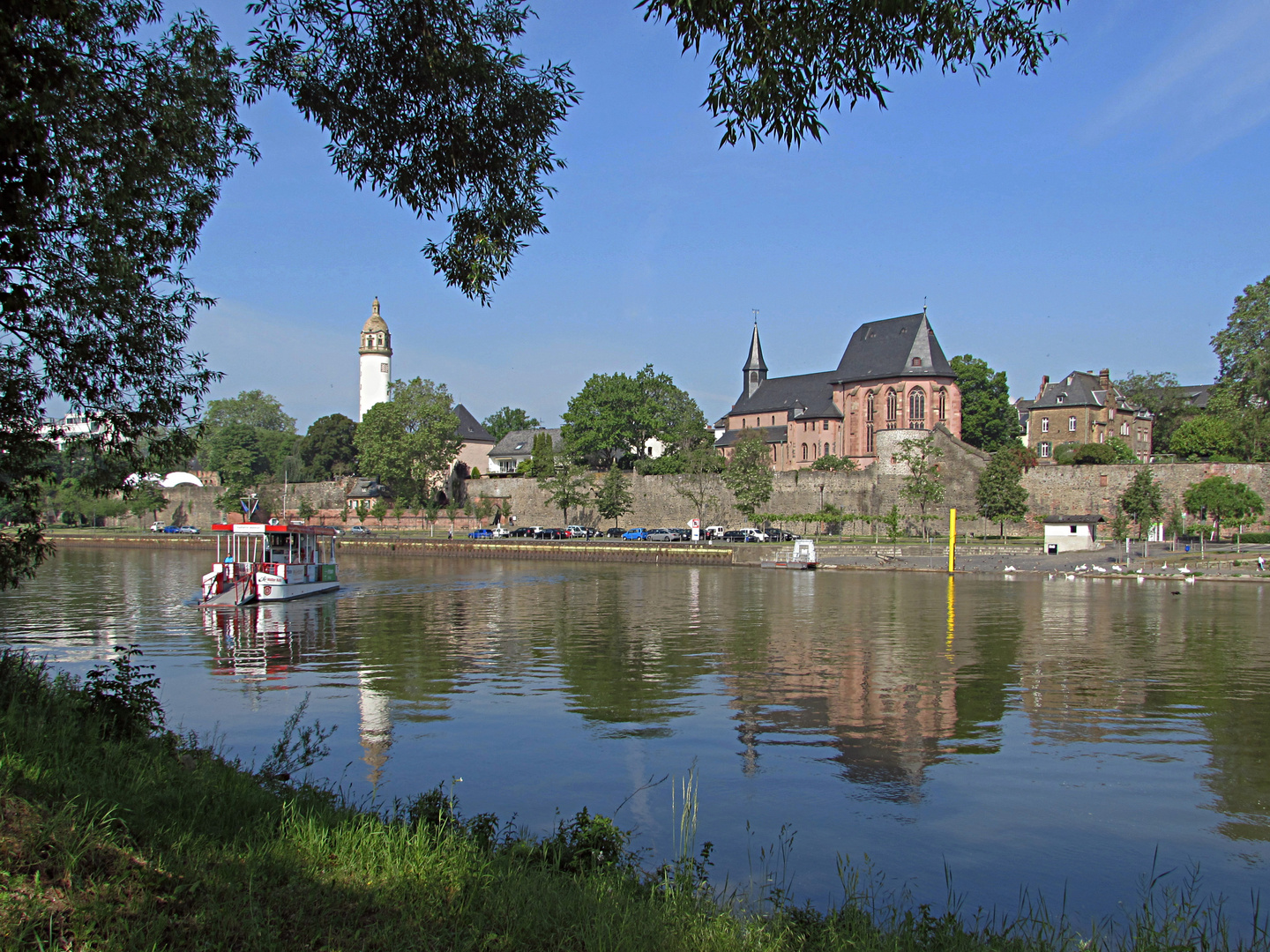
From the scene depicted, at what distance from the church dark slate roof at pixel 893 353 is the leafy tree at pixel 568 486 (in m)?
29.2

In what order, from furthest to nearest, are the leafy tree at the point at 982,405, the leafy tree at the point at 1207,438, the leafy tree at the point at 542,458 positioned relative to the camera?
the leafy tree at the point at 982,405 → the leafy tree at the point at 542,458 → the leafy tree at the point at 1207,438

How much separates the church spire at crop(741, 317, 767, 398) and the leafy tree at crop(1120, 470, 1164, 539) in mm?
63309

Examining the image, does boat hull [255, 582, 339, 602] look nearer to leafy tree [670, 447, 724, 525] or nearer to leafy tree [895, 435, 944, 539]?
leafy tree [670, 447, 724, 525]

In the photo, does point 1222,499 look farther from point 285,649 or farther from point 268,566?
point 285,649

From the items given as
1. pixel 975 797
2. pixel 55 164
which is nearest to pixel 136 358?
pixel 55 164

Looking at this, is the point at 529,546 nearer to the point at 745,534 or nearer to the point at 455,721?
the point at 745,534

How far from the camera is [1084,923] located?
264 inches

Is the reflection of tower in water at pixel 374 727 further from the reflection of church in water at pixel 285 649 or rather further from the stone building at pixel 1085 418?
the stone building at pixel 1085 418

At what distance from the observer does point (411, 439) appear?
85125mm

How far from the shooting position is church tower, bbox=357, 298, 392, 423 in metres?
106

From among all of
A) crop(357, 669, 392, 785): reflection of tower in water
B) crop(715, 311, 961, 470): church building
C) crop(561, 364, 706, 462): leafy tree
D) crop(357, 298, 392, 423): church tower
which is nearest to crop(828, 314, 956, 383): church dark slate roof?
crop(715, 311, 961, 470): church building

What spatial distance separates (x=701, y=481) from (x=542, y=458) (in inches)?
646

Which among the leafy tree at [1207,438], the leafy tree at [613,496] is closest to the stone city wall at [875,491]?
the leafy tree at [613,496]

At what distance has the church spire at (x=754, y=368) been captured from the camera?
397 feet
